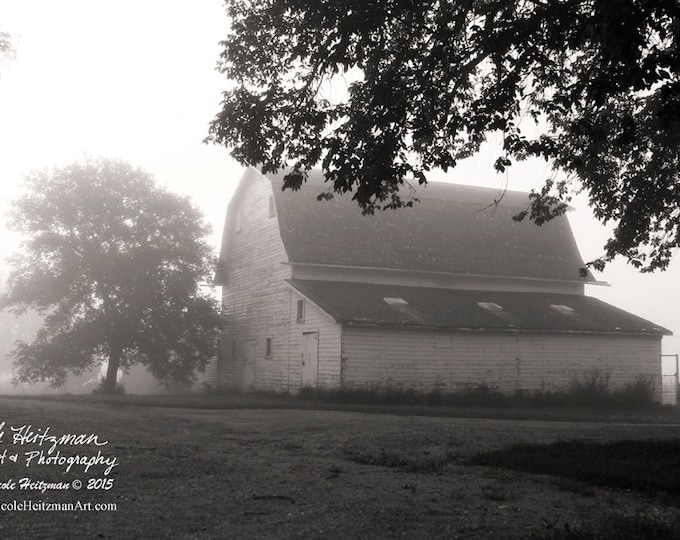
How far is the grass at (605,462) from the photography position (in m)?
9.36

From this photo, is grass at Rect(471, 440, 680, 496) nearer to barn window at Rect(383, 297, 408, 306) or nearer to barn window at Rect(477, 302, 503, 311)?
barn window at Rect(383, 297, 408, 306)

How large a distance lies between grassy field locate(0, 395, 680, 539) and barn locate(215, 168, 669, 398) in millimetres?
13497

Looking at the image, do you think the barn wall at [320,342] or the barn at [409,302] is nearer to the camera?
the barn wall at [320,342]

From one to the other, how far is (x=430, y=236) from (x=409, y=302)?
622cm

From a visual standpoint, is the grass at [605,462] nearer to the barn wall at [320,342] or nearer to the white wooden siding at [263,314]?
the barn wall at [320,342]

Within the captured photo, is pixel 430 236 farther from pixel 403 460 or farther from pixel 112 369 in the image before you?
pixel 403 460

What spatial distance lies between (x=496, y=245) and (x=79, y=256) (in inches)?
791

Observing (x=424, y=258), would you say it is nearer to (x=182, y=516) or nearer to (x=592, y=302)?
(x=592, y=302)

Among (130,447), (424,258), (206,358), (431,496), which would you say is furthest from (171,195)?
(431,496)

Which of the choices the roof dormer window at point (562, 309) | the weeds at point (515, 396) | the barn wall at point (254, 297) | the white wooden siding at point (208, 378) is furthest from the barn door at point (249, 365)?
the roof dormer window at point (562, 309)

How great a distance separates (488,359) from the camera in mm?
29797

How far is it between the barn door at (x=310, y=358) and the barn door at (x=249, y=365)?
527 cm

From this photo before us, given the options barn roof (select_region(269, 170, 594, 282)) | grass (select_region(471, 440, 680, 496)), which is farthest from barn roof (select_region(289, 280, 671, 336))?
grass (select_region(471, 440, 680, 496))

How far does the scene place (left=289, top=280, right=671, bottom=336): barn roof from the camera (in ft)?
93.4
